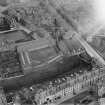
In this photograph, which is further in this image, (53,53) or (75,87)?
(53,53)

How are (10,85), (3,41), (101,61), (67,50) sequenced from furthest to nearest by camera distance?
(3,41), (67,50), (101,61), (10,85)

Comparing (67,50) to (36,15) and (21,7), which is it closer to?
(36,15)

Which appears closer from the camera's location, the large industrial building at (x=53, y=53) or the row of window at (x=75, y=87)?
the row of window at (x=75, y=87)

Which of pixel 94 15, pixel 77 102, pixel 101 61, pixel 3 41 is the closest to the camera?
pixel 77 102

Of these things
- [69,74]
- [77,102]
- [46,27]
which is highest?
[46,27]

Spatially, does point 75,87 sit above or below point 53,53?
below

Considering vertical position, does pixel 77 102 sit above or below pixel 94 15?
below

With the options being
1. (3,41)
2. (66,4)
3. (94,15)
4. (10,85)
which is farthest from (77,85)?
(66,4)

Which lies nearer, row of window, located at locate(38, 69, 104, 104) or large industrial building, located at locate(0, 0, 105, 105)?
row of window, located at locate(38, 69, 104, 104)
